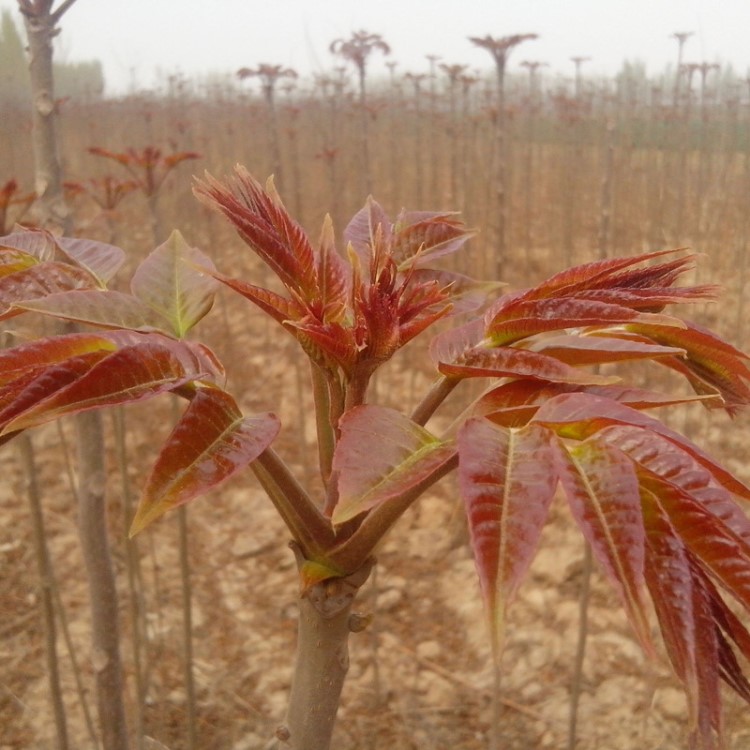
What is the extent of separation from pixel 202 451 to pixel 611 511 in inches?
8.9

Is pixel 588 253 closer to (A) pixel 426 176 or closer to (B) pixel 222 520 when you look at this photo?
(A) pixel 426 176

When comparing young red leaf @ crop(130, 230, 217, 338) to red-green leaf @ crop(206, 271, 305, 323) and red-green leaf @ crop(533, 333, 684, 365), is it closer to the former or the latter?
red-green leaf @ crop(206, 271, 305, 323)

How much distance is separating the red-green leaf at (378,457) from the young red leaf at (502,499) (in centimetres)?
3

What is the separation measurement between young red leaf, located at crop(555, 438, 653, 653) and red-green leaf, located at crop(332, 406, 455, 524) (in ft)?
0.24

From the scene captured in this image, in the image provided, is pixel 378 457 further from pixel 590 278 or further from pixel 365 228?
pixel 365 228

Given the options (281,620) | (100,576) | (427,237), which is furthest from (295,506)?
(281,620)

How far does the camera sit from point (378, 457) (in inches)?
15.7

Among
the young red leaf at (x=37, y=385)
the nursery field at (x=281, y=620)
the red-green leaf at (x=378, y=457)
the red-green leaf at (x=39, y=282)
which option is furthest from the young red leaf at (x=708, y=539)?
the nursery field at (x=281, y=620)

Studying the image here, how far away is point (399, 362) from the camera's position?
419 cm

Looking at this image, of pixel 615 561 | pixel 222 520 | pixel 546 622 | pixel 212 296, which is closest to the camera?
pixel 615 561

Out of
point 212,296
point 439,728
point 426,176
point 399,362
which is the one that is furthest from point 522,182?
point 212,296

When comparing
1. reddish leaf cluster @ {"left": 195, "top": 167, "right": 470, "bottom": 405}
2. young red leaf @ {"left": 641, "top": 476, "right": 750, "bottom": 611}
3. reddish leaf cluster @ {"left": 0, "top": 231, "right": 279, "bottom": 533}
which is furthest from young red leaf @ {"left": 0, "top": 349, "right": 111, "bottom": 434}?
young red leaf @ {"left": 641, "top": 476, "right": 750, "bottom": 611}

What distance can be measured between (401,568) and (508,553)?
2.49m

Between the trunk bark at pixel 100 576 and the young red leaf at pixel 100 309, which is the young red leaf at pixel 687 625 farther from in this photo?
the trunk bark at pixel 100 576
